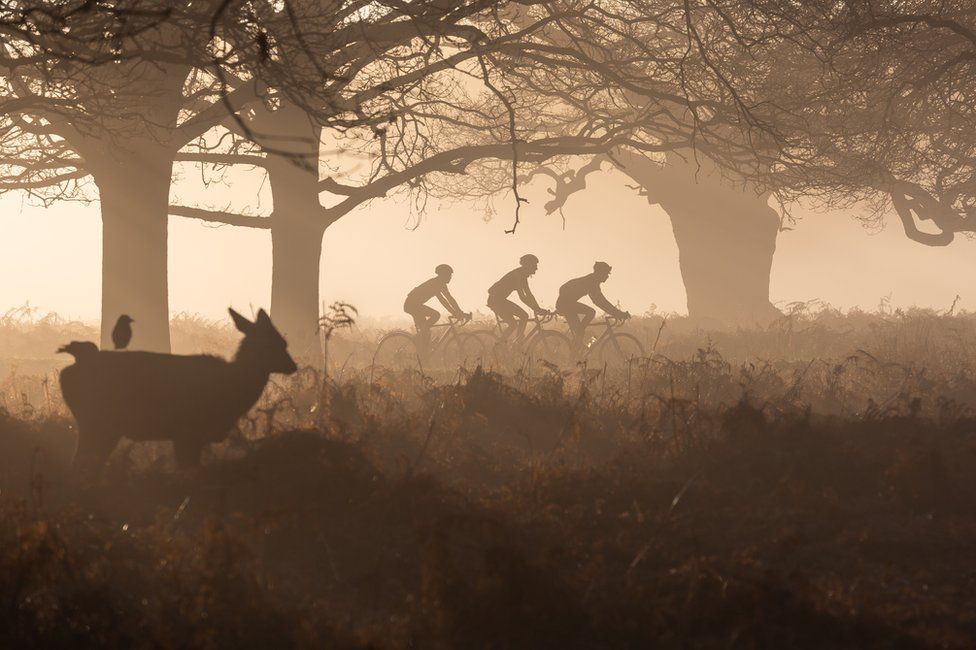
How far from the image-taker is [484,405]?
10.0 meters

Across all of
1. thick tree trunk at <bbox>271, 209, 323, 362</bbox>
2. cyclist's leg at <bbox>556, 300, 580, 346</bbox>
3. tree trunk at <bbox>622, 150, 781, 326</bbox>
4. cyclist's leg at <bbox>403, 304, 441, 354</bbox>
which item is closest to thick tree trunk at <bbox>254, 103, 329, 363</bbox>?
thick tree trunk at <bbox>271, 209, 323, 362</bbox>

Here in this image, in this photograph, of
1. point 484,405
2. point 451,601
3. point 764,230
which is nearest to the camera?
point 451,601

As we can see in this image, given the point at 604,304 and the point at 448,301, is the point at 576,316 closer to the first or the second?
the point at 604,304

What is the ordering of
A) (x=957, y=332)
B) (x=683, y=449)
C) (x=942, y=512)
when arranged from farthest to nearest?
(x=957, y=332), (x=683, y=449), (x=942, y=512)

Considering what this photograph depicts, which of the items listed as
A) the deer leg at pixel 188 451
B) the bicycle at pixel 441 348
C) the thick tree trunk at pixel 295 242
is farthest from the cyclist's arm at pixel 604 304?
the deer leg at pixel 188 451

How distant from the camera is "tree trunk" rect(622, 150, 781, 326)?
29906 millimetres

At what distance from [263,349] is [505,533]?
111 inches

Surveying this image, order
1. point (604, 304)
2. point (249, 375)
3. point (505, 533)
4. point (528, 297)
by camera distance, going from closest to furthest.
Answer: point (505, 533), point (249, 375), point (604, 304), point (528, 297)

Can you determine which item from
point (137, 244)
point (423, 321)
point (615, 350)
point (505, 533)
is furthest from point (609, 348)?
point (505, 533)

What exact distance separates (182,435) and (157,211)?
7.26 m

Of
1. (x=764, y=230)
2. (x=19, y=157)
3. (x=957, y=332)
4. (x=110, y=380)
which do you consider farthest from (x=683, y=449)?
(x=764, y=230)

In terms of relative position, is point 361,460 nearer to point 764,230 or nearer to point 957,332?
point 957,332

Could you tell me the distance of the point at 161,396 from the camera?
23.6 ft

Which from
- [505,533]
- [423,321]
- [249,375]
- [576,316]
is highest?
[576,316]
